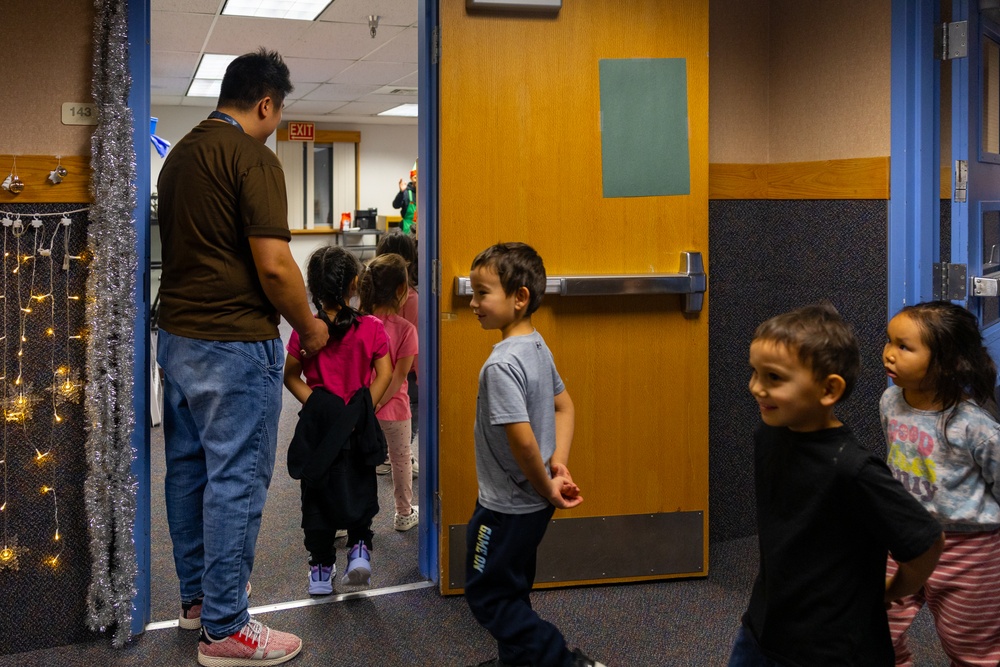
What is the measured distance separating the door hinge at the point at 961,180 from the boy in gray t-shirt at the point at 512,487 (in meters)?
1.38

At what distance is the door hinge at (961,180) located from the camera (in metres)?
2.63

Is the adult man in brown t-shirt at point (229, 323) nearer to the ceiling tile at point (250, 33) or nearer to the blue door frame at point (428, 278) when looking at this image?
the blue door frame at point (428, 278)

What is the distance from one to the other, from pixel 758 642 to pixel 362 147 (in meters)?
12.9

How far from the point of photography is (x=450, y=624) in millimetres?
2531

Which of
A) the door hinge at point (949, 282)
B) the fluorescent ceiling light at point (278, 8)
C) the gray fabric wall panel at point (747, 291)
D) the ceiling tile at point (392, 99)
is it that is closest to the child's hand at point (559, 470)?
the gray fabric wall panel at point (747, 291)

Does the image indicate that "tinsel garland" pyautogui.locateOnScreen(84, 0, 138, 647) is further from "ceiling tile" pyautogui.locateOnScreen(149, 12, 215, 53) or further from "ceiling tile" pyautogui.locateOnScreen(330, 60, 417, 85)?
"ceiling tile" pyautogui.locateOnScreen(330, 60, 417, 85)

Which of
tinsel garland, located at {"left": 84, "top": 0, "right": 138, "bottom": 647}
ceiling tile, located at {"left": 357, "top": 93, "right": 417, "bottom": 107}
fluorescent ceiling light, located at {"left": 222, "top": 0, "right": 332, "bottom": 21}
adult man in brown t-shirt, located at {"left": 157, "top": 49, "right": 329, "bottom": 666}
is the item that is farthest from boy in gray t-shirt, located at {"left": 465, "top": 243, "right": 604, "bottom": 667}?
ceiling tile, located at {"left": 357, "top": 93, "right": 417, "bottom": 107}

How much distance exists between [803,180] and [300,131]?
11.0m

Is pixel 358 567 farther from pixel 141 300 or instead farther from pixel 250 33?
pixel 250 33

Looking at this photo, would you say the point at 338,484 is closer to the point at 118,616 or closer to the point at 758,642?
the point at 118,616

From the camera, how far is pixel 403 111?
12.5 meters

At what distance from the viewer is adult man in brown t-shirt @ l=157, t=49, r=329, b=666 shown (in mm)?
2207

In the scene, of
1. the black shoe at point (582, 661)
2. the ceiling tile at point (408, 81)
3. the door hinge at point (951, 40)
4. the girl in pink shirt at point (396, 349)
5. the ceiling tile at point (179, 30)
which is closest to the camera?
the black shoe at point (582, 661)

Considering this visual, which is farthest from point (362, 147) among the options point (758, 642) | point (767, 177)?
point (758, 642)
